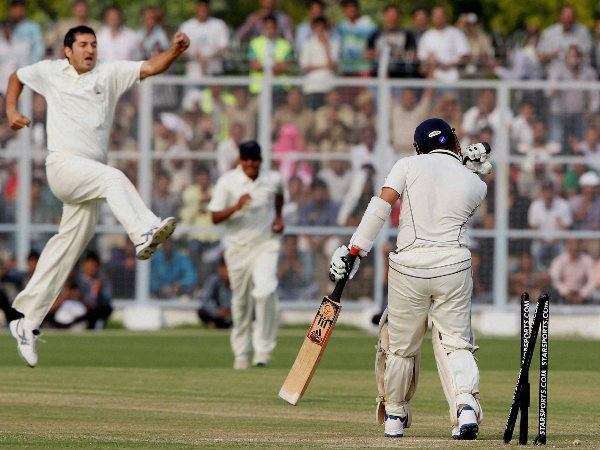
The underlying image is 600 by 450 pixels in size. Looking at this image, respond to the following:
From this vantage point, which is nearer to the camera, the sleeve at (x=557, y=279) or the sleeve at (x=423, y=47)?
the sleeve at (x=557, y=279)

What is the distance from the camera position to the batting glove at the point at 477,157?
1010 centimetres

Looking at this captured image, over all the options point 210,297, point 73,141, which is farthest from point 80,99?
point 210,297

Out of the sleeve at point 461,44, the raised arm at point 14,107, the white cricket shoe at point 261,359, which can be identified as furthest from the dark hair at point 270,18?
the raised arm at point 14,107

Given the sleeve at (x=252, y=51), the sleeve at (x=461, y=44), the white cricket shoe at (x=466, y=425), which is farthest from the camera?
the sleeve at (x=461, y=44)

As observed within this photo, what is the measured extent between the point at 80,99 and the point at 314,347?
3528mm

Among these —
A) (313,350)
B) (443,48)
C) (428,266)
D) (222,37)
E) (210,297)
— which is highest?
(222,37)

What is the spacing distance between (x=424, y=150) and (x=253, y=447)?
2.19 metres

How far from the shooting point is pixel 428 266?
387 inches

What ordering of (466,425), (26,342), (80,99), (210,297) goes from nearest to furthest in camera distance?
(466,425)
(80,99)
(26,342)
(210,297)

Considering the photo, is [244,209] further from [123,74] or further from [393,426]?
[393,426]

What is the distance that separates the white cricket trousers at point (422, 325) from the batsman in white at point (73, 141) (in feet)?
9.88

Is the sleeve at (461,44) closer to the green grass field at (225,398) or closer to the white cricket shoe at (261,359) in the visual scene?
the green grass field at (225,398)

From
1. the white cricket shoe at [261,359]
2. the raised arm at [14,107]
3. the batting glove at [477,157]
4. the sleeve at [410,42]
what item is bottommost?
the white cricket shoe at [261,359]

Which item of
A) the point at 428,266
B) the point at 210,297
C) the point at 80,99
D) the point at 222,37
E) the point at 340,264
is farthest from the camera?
the point at 222,37
